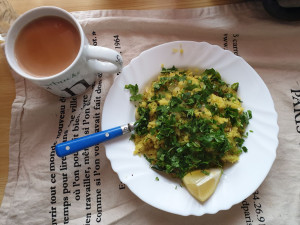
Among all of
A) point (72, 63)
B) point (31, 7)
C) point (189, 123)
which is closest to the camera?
point (72, 63)

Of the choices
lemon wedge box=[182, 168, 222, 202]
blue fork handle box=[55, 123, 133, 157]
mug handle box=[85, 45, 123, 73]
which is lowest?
lemon wedge box=[182, 168, 222, 202]

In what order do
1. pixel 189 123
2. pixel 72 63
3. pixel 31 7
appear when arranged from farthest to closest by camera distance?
pixel 31 7 → pixel 189 123 → pixel 72 63

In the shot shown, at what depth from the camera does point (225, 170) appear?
2.97 feet

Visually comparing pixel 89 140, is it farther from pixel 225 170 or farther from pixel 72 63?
pixel 225 170

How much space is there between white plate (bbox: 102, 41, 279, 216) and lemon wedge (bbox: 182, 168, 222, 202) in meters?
0.03

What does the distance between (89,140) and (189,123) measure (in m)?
0.32

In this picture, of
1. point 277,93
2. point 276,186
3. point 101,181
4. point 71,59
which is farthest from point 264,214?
point 71,59

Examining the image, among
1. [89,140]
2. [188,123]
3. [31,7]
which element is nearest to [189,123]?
[188,123]

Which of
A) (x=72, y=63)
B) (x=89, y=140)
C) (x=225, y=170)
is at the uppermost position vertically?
(x=72, y=63)

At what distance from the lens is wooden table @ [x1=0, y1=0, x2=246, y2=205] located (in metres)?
1.02

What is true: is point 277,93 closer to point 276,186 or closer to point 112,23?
point 276,186

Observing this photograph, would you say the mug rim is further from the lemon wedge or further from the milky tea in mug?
the lemon wedge

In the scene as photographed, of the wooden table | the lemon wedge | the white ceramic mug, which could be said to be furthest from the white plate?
the wooden table

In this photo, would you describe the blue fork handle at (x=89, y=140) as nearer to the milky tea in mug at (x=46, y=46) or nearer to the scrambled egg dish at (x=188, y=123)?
the scrambled egg dish at (x=188, y=123)
